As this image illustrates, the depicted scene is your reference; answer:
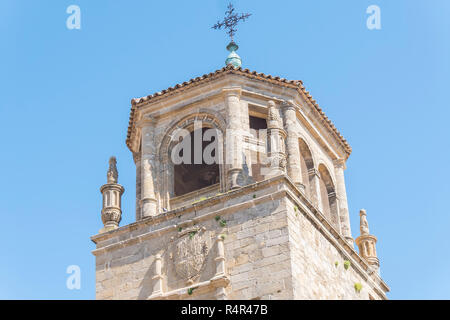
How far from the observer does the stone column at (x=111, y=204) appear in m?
22.0

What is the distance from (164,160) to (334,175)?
4336mm

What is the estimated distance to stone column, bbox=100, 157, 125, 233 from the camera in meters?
22.0

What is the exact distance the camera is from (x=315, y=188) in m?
23.0

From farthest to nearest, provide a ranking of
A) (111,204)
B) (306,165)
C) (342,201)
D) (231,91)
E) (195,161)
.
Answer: (342,201), (195,161), (306,165), (231,91), (111,204)

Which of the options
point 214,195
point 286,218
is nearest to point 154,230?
point 214,195

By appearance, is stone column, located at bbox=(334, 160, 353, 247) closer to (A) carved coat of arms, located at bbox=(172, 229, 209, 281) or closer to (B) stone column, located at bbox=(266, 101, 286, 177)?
(B) stone column, located at bbox=(266, 101, 286, 177)

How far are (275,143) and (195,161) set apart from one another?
123 inches

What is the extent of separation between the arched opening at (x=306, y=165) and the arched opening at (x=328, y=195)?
581mm

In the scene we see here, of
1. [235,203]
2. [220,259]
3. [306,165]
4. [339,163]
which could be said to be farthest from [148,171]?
[339,163]

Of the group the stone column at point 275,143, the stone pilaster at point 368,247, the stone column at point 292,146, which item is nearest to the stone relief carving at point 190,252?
the stone column at point 275,143

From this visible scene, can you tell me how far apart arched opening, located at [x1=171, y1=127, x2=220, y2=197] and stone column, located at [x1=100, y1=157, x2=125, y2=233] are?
4.03ft

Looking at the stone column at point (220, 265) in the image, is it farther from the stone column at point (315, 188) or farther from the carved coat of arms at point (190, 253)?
the stone column at point (315, 188)

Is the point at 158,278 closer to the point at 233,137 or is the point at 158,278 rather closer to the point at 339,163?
the point at 233,137

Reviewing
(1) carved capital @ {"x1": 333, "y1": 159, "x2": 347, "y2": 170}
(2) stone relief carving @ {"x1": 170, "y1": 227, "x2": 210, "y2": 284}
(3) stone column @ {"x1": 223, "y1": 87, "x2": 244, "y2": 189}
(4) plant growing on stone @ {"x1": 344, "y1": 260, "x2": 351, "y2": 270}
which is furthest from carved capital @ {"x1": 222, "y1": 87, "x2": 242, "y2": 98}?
(4) plant growing on stone @ {"x1": 344, "y1": 260, "x2": 351, "y2": 270}
